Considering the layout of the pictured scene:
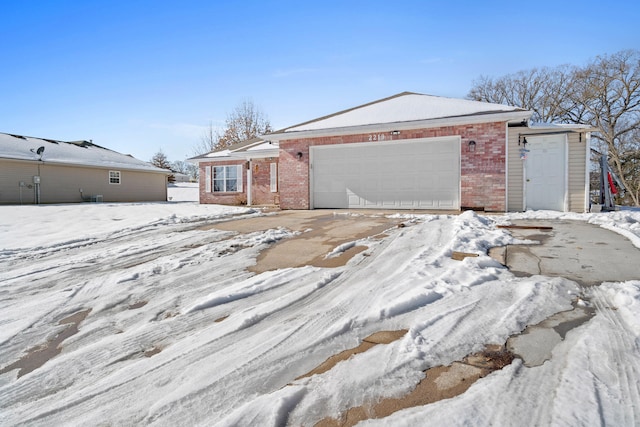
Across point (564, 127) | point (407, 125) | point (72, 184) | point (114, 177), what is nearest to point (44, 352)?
point (407, 125)

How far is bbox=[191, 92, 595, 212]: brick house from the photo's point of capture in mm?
9219

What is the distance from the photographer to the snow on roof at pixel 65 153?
54.8 ft

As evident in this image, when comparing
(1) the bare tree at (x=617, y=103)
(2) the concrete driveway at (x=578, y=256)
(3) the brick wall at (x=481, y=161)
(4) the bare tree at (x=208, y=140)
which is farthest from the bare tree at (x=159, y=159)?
(2) the concrete driveway at (x=578, y=256)

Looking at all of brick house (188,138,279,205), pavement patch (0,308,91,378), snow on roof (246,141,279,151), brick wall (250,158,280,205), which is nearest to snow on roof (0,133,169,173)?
brick house (188,138,279,205)

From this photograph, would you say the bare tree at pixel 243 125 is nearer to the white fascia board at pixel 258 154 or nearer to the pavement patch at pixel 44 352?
the white fascia board at pixel 258 154

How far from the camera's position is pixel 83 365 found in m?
2.03

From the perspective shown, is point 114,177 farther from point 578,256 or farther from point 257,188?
point 578,256

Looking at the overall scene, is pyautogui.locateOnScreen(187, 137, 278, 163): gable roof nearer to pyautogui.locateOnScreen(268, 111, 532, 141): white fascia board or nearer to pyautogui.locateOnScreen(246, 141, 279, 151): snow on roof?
pyautogui.locateOnScreen(246, 141, 279, 151): snow on roof

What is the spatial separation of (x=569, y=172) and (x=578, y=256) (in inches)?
276

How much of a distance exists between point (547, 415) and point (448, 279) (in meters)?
1.62

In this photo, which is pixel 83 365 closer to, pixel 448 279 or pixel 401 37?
pixel 448 279

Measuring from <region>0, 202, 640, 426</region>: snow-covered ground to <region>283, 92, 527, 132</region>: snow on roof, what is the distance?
6435 mm

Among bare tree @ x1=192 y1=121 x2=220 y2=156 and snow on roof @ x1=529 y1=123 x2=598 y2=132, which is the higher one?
bare tree @ x1=192 y1=121 x2=220 y2=156

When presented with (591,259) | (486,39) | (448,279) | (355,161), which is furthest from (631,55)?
(448,279)
